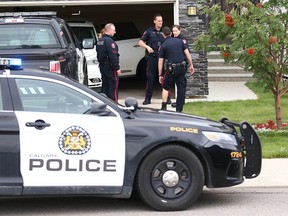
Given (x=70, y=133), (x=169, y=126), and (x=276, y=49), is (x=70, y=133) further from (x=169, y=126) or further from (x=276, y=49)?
(x=276, y=49)

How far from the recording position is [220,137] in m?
7.77

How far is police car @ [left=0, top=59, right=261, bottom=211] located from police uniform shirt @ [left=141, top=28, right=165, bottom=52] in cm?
775

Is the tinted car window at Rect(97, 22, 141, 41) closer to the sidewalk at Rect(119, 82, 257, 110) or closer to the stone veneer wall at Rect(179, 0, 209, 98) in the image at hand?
the sidewalk at Rect(119, 82, 257, 110)

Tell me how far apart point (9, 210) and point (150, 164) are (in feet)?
5.30

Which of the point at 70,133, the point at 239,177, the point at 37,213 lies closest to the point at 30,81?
the point at 70,133

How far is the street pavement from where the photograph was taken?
9094mm

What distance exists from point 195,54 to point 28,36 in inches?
206

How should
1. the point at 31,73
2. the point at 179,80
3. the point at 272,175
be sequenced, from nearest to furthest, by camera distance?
1. the point at 31,73
2. the point at 272,175
3. the point at 179,80

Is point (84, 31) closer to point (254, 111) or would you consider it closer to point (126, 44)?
point (126, 44)

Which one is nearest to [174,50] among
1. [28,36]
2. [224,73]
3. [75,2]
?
[28,36]

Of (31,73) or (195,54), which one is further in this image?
(195,54)

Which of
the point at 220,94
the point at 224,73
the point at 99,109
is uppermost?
the point at 99,109

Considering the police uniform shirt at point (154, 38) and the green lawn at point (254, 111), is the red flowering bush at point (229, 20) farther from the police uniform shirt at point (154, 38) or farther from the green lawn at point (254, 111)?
the police uniform shirt at point (154, 38)

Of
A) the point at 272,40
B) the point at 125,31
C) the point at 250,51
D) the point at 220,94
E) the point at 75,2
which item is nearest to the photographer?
the point at 250,51
